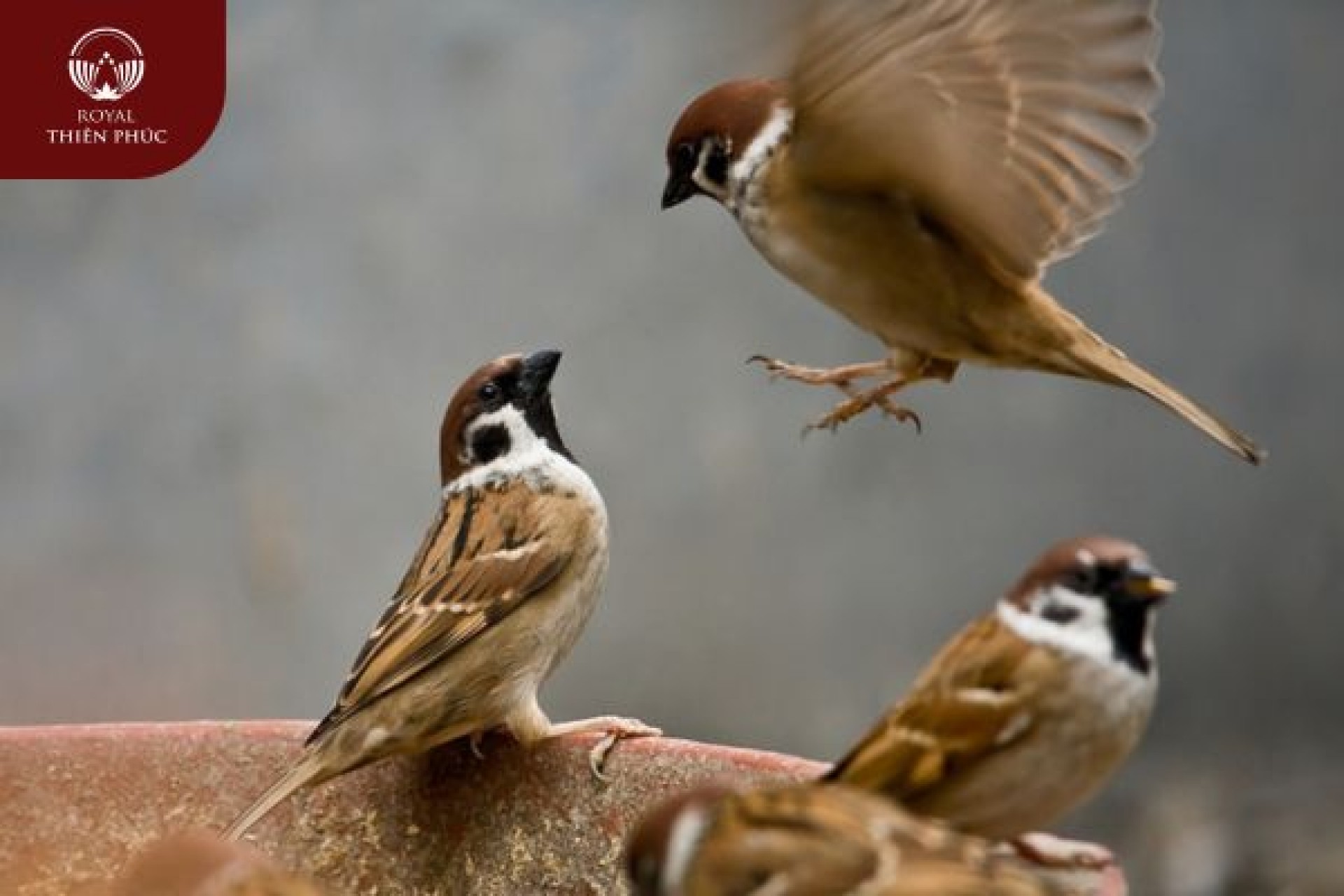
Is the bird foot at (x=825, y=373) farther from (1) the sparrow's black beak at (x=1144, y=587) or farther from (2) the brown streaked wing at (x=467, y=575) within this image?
(2) the brown streaked wing at (x=467, y=575)

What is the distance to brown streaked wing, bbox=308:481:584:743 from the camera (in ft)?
5.98

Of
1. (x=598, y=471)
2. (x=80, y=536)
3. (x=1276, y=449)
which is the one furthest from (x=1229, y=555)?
(x=80, y=536)

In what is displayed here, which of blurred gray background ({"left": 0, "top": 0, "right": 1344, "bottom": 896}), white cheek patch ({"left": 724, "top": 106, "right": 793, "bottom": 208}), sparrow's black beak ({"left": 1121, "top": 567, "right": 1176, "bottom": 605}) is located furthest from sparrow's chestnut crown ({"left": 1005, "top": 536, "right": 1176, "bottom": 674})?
blurred gray background ({"left": 0, "top": 0, "right": 1344, "bottom": 896})

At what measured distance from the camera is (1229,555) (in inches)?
131

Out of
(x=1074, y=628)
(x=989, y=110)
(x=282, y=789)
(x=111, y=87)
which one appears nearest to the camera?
(x=989, y=110)

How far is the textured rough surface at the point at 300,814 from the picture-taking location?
1679mm

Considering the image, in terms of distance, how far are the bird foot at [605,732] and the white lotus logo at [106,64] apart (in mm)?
931

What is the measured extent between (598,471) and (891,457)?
0.47 m

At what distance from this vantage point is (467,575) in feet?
6.15

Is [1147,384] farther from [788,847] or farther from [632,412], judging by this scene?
[632,412]

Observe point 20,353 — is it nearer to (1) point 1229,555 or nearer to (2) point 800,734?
(2) point 800,734

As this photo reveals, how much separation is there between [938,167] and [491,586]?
2.78ft

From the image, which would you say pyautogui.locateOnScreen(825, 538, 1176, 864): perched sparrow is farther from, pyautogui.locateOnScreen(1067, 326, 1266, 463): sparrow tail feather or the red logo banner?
the red logo banner

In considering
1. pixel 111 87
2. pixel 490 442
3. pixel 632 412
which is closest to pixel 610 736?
pixel 490 442
